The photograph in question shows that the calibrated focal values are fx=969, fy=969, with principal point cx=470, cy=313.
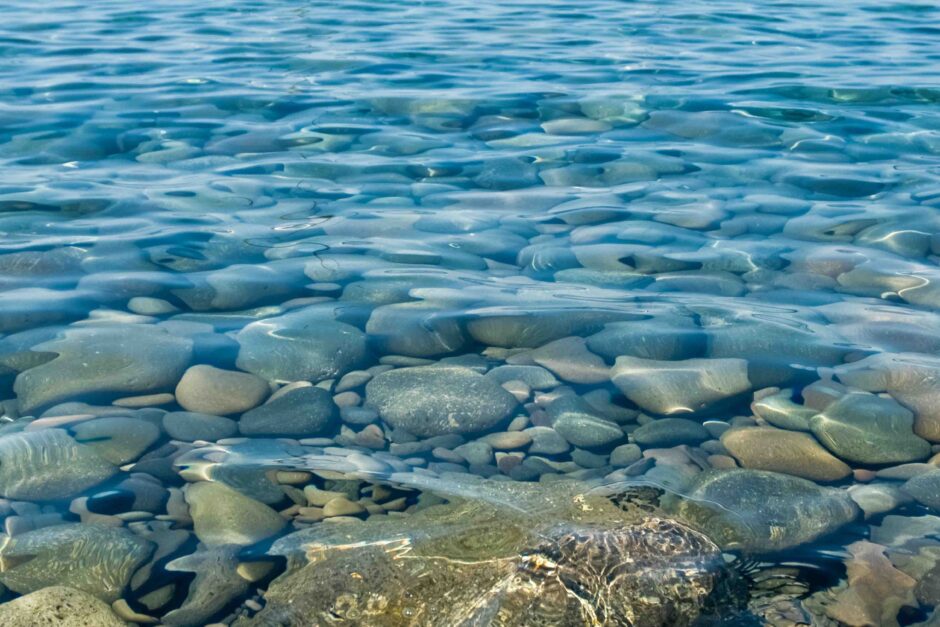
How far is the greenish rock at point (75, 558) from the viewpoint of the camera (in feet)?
8.80

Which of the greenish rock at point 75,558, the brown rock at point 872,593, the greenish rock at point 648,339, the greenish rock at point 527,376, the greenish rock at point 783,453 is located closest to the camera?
the brown rock at point 872,593

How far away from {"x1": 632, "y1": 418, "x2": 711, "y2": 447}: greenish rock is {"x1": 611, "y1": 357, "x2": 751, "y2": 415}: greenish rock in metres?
0.08

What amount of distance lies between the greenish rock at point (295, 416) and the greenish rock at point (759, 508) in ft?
4.14

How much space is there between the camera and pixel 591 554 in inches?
101

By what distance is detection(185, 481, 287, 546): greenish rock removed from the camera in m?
2.88

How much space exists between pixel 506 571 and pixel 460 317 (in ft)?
5.79

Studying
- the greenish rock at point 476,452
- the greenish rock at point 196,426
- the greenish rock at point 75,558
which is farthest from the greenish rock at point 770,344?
the greenish rock at point 75,558

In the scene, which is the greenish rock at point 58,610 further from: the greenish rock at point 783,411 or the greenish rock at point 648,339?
the greenish rock at point 783,411

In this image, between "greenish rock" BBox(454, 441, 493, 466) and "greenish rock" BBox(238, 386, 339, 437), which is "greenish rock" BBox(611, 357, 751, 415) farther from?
"greenish rock" BBox(238, 386, 339, 437)

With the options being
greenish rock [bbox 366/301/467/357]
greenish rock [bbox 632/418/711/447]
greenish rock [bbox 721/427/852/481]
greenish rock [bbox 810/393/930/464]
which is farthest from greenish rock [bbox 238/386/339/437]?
greenish rock [bbox 810/393/930/464]

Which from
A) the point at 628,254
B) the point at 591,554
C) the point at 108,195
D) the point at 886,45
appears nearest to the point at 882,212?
the point at 628,254

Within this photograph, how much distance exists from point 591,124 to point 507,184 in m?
1.59

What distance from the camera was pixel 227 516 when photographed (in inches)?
116

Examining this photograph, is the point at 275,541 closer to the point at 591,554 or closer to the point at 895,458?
the point at 591,554
